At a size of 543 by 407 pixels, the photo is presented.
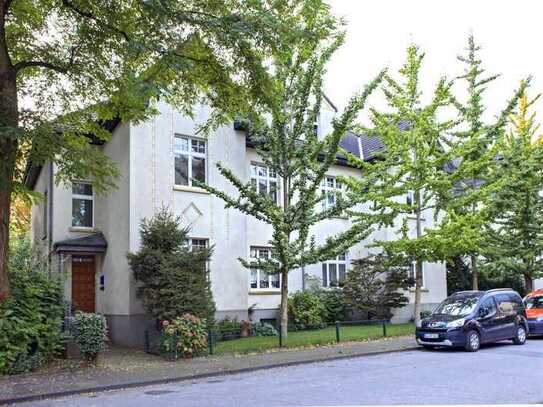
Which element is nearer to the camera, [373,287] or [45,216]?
[45,216]

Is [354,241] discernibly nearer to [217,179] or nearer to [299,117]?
[299,117]

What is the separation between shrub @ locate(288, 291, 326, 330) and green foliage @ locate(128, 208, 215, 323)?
18.5 ft

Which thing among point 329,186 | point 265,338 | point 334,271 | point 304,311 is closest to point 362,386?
point 265,338

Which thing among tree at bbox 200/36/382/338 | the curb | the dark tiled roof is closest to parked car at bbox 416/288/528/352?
the curb

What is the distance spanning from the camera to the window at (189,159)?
20.8 metres

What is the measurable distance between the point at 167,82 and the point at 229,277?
9081mm

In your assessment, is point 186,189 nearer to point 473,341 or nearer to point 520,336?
point 473,341

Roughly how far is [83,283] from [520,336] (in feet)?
47.7

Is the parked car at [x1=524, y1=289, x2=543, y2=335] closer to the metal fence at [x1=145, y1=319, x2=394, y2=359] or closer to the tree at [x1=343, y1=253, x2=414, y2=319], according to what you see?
the metal fence at [x1=145, y1=319, x2=394, y2=359]

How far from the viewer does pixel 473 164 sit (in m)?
22.4

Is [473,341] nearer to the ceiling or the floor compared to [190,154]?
nearer to the floor

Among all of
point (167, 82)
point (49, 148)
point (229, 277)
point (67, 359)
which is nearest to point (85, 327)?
point (67, 359)

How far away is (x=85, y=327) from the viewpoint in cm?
1430

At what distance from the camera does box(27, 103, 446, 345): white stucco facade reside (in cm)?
1945
